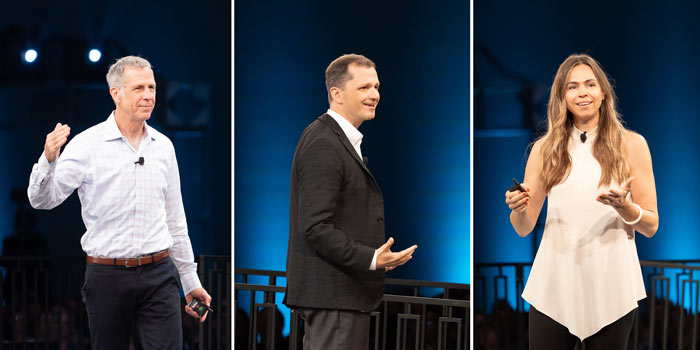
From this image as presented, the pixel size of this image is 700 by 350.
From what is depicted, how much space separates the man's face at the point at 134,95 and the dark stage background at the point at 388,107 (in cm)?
185

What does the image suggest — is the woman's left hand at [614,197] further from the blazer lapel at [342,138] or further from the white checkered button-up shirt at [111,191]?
the white checkered button-up shirt at [111,191]

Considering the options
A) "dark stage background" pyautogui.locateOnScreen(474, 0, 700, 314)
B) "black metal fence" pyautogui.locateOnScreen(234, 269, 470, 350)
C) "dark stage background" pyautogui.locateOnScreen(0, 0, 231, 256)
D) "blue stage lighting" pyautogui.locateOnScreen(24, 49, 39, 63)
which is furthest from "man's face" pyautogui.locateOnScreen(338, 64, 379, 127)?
"blue stage lighting" pyautogui.locateOnScreen(24, 49, 39, 63)

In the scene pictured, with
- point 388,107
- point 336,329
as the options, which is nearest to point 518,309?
point 388,107

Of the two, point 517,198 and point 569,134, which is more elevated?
point 569,134

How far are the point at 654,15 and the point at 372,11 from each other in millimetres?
1796

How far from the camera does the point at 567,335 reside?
2477mm

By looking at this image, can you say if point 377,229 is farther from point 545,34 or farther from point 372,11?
point 545,34

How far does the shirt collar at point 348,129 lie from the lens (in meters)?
2.33

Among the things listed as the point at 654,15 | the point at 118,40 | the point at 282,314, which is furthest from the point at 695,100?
the point at 118,40

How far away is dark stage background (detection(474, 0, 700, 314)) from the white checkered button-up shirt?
7.93 feet

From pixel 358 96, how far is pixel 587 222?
2.85ft

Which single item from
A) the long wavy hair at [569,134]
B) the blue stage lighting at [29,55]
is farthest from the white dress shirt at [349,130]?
the blue stage lighting at [29,55]

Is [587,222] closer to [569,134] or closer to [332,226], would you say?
[569,134]

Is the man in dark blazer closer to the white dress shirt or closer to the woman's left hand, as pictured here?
the white dress shirt
